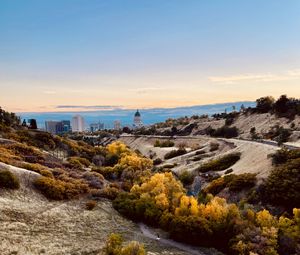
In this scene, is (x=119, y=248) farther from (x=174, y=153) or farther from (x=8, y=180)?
(x=174, y=153)

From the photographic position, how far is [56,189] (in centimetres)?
4041

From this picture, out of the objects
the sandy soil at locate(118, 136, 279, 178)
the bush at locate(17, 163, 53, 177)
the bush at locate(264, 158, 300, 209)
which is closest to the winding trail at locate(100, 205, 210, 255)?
the bush at locate(17, 163, 53, 177)

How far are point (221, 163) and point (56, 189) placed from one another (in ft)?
133

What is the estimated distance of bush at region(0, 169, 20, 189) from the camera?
38.3 metres

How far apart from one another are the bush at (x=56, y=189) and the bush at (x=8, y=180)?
2.61 metres

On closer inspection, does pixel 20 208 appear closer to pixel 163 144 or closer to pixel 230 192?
pixel 230 192

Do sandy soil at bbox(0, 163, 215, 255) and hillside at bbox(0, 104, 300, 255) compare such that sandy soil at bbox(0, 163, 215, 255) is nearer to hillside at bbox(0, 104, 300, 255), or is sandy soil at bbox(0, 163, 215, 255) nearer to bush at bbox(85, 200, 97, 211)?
hillside at bbox(0, 104, 300, 255)

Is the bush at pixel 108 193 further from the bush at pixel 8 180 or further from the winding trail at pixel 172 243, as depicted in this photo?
the bush at pixel 8 180

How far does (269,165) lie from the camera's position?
58.0 metres

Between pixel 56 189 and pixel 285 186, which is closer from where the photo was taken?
pixel 56 189

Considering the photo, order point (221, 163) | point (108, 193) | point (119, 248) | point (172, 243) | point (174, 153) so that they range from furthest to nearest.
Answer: point (174, 153) → point (221, 163) → point (108, 193) → point (172, 243) → point (119, 248)

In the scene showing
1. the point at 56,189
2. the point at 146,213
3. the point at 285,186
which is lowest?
the point at 146,213

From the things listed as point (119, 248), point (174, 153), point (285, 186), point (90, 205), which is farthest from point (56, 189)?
point (174, 153)

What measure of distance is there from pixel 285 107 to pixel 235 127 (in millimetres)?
16936
